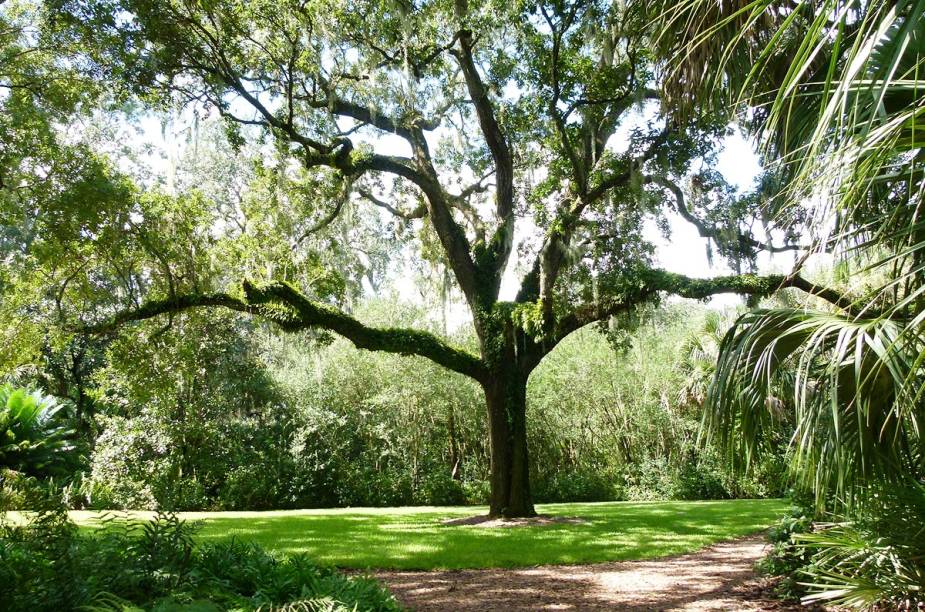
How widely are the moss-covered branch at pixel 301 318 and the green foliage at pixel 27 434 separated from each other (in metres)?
6.54

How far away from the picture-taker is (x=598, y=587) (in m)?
6.25

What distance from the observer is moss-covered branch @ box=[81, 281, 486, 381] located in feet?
33.8

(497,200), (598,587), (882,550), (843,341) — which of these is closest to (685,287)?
(497,200)

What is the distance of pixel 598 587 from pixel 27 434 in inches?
560

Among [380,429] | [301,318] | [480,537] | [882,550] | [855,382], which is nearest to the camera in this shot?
[855,382]

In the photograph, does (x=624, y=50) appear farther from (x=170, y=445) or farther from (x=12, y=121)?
(x=170, y=445)

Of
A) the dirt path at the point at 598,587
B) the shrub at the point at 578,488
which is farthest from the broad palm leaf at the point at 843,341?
the shrub at the point at 578,488

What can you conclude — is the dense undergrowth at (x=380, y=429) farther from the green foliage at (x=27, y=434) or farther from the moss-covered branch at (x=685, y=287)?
the moss-covered branch at (x=685, y=287)

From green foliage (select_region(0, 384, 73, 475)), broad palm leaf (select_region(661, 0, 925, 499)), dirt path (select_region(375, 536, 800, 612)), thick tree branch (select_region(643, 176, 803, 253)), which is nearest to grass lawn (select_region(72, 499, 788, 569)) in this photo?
dirt path (select_region(375, 536, 800, 612))

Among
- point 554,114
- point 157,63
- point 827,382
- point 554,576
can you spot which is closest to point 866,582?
point 827,382

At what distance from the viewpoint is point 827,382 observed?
384cm

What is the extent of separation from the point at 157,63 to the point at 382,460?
44.4 feet

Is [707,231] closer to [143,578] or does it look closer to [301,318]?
[301,318]

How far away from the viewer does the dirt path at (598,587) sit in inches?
216
